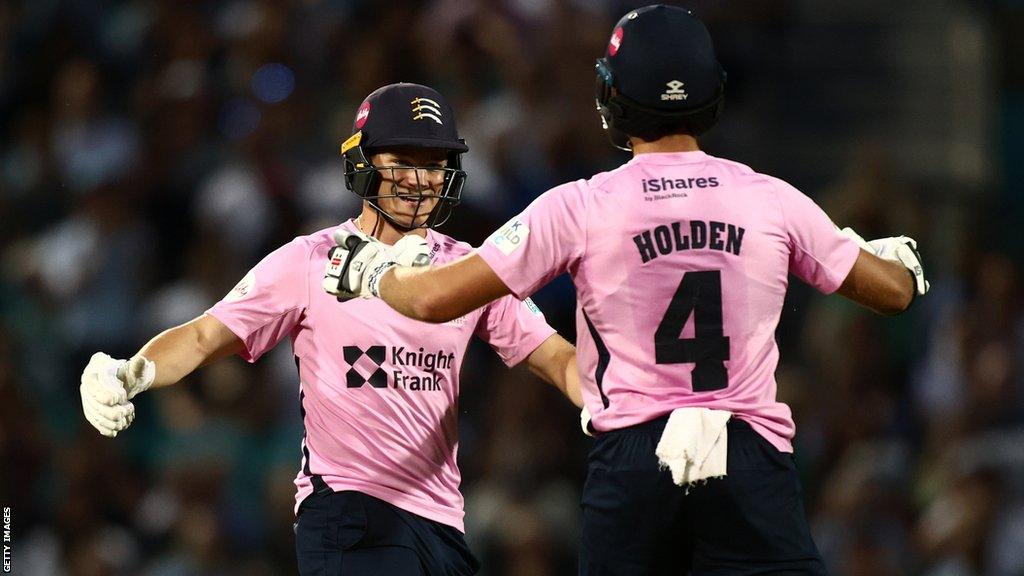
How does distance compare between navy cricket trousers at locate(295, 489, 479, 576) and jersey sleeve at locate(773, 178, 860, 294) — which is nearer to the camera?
jersey sleeve at locate(773, 178, 860, 294)

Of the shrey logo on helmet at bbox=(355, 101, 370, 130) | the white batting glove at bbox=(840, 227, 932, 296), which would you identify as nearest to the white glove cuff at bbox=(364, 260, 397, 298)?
the shrey logo on helmet at bbox=(355, 101, 370, 130)

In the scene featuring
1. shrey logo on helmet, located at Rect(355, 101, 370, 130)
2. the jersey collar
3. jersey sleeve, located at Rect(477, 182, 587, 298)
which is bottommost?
jersey sleeve, located at Rect(477, 182, 587, 298)

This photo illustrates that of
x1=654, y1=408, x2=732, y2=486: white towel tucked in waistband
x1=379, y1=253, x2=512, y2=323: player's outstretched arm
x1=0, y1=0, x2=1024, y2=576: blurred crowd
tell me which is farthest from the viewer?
x1=0, y1=0, x2=1024, y2=576: blurred crowd

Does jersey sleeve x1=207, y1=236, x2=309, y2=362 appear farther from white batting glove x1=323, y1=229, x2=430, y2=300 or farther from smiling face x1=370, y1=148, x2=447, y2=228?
white batting glove x1=323, y1=229, x2=430, y2=300

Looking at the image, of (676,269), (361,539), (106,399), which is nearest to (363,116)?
(106,399)

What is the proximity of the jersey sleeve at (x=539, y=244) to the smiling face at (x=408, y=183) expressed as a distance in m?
1.16

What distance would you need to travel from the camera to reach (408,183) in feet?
16.1

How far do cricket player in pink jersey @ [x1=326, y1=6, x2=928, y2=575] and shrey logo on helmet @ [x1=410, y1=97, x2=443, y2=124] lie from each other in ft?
3.90

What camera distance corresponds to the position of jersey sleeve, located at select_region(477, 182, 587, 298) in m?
3.72

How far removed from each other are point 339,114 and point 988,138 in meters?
3.98

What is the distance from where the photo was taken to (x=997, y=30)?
31.6 ft

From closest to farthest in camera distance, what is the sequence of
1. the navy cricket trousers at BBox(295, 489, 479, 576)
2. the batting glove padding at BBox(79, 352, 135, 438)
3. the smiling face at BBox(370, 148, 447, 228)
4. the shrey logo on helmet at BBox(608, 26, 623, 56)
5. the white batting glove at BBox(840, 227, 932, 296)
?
1. the shrey logo on helmet at BBox(608, 26, 623, 56)
2. the white batting glove at BBox(840, 227, 932, 296)
3. the batting glove padding at BBox(79, 352, 135, 438)
4. the navy cricket trousers at BBox(295, 489, 479, 576)
5. the smiling face at BBox(370, 148, 447, 228)

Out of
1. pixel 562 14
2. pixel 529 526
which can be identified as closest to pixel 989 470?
pixel 529 526

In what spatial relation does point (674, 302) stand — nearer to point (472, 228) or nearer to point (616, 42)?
point (616, 42)
